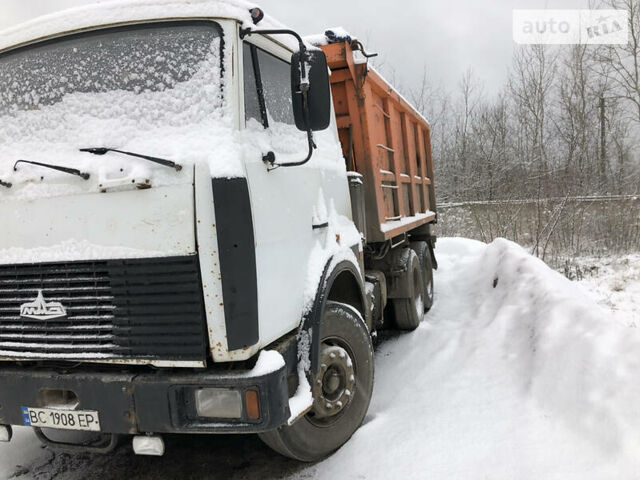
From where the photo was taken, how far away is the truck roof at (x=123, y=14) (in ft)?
7.44

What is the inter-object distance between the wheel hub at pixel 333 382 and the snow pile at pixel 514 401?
1.10 feet

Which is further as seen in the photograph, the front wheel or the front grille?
the front wheel

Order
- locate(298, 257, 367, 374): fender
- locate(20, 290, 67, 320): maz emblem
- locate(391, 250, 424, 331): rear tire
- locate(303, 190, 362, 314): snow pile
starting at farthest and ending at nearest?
1. locate(391, 250, 424, 331): rear tire
2. locate(303, 190, 362, 314): snow pile
3. locate(298, 257, 367, 374): fender
4. locate(20, 290, 67, 320): maz emblem

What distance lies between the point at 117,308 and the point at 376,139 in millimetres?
2942

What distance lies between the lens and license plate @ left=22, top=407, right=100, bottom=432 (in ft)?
7.47

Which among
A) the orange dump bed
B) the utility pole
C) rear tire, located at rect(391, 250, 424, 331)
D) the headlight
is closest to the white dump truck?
the headlight

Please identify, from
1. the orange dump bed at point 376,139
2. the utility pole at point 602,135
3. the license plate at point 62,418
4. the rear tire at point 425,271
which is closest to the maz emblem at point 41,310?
the license plate at point 62,418

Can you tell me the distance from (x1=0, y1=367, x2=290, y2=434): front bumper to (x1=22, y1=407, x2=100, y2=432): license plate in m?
0.03

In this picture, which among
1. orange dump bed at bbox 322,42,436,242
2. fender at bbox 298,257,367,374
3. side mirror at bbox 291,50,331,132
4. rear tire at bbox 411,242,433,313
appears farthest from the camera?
rear tire at bbox 411,242,433,313

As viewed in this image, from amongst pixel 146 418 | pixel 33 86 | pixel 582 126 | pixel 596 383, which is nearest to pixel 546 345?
pixel 596 383

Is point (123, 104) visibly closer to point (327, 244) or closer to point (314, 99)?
point (314, 99)

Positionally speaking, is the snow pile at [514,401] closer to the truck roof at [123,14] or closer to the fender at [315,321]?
the fender at [315,321]

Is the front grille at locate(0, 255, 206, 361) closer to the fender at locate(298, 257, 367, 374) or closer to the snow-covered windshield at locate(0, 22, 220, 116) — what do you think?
the fender at locate(298, 257, 367, 374)

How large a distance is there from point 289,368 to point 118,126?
1.48m
